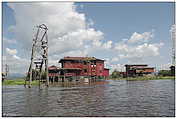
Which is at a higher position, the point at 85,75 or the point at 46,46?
the point at 46,46

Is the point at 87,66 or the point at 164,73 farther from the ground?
the point at 87,66

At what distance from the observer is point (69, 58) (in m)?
67.0

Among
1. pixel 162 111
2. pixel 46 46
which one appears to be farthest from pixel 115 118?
pixel 46 46

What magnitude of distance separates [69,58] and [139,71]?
32.1 meters

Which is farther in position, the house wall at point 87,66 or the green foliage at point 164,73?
the green foliage at point 164,73

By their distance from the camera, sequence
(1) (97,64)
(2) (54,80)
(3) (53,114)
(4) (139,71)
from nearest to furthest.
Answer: (3) (53,114)
(2) (54,80)
(1) (97,64)
(4) (139,71)

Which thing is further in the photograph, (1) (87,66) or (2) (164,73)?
(2) (164,73)

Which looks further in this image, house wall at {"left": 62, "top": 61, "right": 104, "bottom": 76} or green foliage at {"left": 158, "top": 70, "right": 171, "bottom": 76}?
green foliage at {"left": 158, "top": 70, "right": 171, "bottom": 76}

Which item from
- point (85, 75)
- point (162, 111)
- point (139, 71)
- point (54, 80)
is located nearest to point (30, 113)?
point (162, 111)

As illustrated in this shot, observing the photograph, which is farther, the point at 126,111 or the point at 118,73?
the point at 118,73

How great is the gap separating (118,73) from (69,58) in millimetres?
38967

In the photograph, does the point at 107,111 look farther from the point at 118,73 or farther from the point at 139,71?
the point at 118,73

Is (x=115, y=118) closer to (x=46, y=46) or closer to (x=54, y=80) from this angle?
(x=46, y=46)

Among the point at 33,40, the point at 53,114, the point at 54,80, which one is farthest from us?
the point at 54,80
